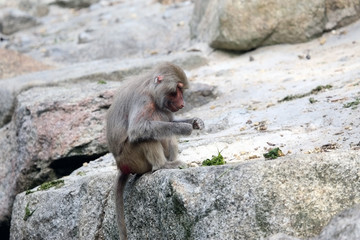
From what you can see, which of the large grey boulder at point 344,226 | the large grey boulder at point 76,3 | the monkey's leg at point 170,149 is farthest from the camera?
the large grey boulder at point 76,3

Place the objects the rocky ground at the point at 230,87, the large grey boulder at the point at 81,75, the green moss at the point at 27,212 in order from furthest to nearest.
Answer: the large grey boulder at the point at 81,75 < the green moss at the point at 27,212 < the rocky ground at the point at 230,87

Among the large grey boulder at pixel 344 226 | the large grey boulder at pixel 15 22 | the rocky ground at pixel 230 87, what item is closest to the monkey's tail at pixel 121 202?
the rocky ground at pixel 230 87

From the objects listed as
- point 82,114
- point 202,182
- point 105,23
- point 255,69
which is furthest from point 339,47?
point 105,23

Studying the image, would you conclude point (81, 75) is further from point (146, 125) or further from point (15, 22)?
point (15, 22)

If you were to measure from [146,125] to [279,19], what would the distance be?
5.92m

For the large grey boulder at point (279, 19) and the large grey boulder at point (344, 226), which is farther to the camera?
the large grey boulder at point (279, 19)

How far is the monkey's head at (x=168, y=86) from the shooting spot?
6586 mm

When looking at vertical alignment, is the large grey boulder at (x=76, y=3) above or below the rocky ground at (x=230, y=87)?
below

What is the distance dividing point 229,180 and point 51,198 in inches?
113

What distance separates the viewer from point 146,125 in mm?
6391

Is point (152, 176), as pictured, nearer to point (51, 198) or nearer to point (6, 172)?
point (51, 198)

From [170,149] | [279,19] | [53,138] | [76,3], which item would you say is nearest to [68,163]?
[53,138]

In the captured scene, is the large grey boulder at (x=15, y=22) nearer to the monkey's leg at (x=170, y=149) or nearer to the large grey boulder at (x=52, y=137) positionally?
the large grey boulder at (x=52, y=137)

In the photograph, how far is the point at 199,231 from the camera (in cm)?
544
